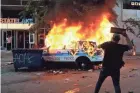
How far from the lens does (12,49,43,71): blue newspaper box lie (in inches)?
795

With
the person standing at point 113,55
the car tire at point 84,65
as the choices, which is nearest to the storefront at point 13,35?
the car tire at point 84,65

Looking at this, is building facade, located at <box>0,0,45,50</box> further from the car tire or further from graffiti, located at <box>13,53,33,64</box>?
graffiti, located at <box>13,53,33,64</box>

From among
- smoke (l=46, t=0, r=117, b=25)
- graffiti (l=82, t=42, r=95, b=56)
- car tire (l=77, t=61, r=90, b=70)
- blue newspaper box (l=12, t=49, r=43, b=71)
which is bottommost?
car tire (l=77, t=61, r=90, b=70)

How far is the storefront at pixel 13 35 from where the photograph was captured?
Result: 45438mm

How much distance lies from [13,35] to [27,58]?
27.2m

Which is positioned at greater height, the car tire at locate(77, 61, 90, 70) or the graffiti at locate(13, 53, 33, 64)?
the graffiti at locate(13, 53, 33, 64)

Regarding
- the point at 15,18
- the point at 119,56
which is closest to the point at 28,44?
the point at 15,18

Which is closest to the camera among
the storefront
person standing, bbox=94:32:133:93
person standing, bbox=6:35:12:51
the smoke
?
the smoke

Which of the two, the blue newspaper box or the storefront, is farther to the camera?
the storefront

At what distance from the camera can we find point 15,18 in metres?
46.6

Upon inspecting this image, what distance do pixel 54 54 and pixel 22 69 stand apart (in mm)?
1811

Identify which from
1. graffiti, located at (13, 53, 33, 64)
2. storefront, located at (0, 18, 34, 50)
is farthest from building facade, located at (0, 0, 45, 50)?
graffiti, located at (13, 53, 33, 64)

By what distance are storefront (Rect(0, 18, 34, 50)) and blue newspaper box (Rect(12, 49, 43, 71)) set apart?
975 inches

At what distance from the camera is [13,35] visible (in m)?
47.0
